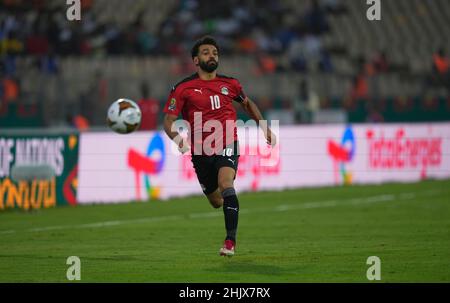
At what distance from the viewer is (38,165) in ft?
60.0

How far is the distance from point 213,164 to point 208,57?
1276 millimetres

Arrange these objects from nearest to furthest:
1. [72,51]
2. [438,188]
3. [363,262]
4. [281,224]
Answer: [363,262]
[281,224]
[438,188]
[72,51]

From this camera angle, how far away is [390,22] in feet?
114

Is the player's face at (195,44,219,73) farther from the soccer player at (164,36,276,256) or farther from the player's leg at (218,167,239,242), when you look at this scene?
the player's leg at (218,167,239,242)

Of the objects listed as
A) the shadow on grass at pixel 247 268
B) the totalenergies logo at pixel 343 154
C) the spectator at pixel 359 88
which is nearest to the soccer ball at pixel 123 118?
the shadow on grass at pixel 247 268

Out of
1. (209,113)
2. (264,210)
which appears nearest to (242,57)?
(264,210)

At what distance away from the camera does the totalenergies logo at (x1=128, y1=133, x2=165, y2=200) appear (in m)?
20.3

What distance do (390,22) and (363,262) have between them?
2495cm

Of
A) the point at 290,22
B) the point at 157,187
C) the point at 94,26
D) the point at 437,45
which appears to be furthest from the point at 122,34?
the point at 437,45

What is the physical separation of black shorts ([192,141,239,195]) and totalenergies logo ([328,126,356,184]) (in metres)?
12.1

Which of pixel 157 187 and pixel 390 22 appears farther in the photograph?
pixel 390 22

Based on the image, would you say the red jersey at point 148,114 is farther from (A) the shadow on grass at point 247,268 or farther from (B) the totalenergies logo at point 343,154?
(A) the shadow on grass at point 247,268

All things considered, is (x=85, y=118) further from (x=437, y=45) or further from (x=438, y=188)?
(x=437, y=45)
